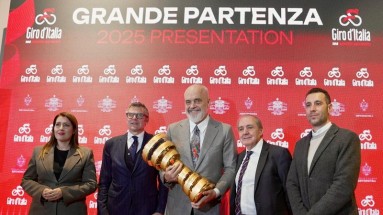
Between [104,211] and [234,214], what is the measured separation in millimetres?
1127

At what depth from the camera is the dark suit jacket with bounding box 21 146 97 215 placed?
11.1ft

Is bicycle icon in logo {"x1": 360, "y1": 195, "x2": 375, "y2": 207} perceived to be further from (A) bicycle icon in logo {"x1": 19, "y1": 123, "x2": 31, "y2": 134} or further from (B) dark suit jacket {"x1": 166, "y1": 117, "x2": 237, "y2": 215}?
(A) bicycle icon in logo {"x1": 19, "y1": 123, "x2": 31, "y2": 134}

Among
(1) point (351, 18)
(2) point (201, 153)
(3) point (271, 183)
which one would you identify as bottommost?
(3) point (271, 183)

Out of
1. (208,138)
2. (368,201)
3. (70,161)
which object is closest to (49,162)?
(70,161)

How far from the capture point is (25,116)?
4.75 metres

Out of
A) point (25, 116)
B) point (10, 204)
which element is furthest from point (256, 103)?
point (10, 204)

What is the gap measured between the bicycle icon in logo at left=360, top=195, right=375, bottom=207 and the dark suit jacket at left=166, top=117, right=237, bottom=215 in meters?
1.97

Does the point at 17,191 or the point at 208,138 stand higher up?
the point at 208,138

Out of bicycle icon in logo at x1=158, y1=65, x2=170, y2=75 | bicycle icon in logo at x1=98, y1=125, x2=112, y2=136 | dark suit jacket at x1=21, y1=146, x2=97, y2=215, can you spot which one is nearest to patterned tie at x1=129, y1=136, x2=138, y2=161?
dark suit jacket at x1=21, y1=146, x2=97, y2=215

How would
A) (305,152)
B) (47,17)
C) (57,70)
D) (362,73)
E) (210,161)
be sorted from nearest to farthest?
(305,152), (210,161), (362,73), (57,70), (47,17)

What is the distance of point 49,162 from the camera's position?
→ 3.49 metres

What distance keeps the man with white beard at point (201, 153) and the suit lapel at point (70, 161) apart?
86 cm

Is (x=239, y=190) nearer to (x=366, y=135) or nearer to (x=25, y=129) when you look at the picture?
(x=366, y=135)

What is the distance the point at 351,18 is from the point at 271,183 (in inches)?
107
